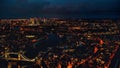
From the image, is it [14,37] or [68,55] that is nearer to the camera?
[68,55]

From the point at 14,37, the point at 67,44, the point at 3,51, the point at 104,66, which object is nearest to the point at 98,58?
the point at 104,66

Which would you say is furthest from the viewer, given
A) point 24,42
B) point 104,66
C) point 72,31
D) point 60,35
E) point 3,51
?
point 72,31

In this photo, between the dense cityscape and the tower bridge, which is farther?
the tower bridge

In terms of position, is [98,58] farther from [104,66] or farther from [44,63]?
[44,63]

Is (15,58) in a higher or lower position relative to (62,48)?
lower

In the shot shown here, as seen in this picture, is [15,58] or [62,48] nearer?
[15,58]

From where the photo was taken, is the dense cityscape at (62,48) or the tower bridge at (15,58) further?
the tower bridge at (15,58)

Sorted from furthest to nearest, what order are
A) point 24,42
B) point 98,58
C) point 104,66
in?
point 24,42, point 98,58, point 104,66
